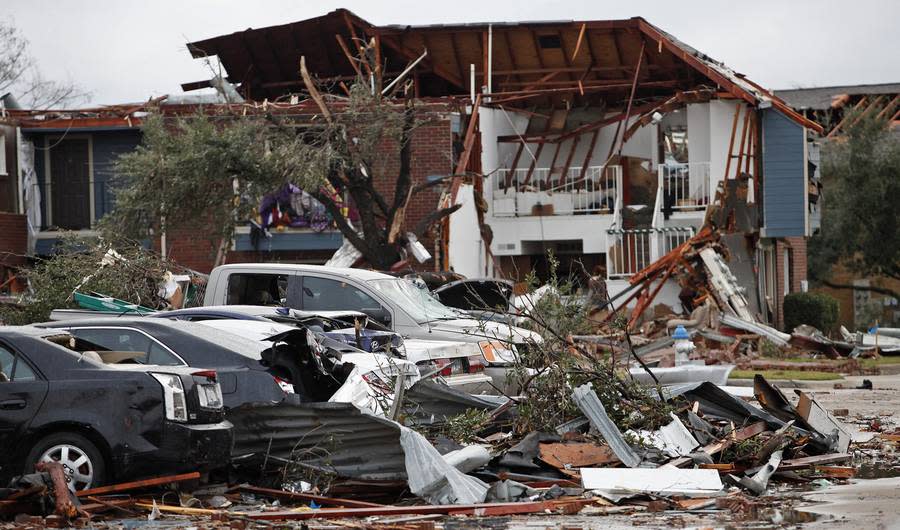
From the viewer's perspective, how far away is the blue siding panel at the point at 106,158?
1197 inches

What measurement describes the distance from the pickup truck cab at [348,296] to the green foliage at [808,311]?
61.7ft

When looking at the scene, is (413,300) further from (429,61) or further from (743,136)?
(429,61)

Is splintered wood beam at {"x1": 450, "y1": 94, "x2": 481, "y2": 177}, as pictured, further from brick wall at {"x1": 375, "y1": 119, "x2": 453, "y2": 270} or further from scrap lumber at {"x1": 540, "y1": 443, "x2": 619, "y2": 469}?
scrap lumber at {"x1": 540, "y1": 443, "x2": 619, "y2": 469}

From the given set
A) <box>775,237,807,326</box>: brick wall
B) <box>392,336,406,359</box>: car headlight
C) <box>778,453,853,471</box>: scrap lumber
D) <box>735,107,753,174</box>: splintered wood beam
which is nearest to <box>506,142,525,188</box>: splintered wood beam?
<box>735,107,753,174</box>: splintered wood beam

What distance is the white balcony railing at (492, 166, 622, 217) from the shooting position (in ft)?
100

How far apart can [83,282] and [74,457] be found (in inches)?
381

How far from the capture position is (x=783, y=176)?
2973 centimetres

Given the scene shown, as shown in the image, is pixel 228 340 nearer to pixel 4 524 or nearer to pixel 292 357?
pixel 292 357

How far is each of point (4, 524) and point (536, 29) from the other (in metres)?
24.7

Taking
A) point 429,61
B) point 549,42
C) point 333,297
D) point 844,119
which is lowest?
point 333,297

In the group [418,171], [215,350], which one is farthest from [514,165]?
[215,350]

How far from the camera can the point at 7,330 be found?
9648 millimetres

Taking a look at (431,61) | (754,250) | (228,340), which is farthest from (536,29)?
(228,340)

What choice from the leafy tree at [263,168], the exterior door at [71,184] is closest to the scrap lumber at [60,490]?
the leafy tree at [263,168]
